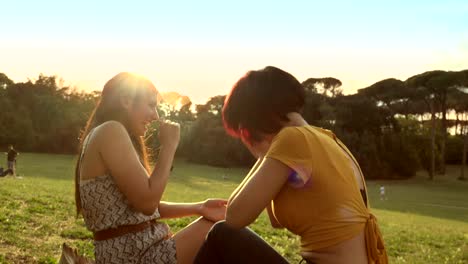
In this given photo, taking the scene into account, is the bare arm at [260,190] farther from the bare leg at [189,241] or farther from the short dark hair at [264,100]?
the bare leg at [189,241]

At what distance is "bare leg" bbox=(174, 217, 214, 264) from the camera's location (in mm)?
3211

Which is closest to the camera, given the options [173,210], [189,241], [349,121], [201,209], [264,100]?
[264,100]

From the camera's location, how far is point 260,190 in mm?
2557

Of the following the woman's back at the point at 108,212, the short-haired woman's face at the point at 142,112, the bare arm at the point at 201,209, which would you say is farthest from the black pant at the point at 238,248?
the short-haired woman's face at the point at 142,112

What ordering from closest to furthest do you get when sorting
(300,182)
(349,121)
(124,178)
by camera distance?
1. (300,182)
2. (124,178)
3. (349,121)

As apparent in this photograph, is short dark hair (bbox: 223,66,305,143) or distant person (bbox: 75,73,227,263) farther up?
short dark hair (bbox: 223,66,305,143)

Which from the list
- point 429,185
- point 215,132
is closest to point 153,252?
point 429,185

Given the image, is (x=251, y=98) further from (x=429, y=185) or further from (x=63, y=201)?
(x=429, y=185)

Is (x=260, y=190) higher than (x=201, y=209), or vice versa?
(x=260, y=190)

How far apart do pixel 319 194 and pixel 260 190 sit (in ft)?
0.89

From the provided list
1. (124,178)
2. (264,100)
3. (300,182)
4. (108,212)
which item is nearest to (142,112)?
(124,178)

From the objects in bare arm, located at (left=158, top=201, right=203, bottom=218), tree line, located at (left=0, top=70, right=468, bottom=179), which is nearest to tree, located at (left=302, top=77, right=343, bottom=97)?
tree line, located at (left=0, top=70, right=468, bottom=179)

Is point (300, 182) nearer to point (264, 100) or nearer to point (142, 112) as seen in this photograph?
point (264, 100)

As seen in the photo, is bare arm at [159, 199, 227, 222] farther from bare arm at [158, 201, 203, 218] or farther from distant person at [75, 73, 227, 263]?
distant person at [75, 73, 227, 263]
